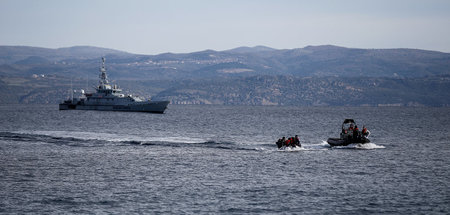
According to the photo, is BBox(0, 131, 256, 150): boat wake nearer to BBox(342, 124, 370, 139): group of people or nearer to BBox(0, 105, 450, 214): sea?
BBox(0, 105, 450, 214): sea

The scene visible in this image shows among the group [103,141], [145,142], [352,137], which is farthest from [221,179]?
[103,141]

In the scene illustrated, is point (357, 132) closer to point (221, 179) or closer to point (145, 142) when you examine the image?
point (145, 142)

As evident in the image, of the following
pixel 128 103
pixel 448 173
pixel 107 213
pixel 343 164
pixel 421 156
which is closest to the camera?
pixel 107 213

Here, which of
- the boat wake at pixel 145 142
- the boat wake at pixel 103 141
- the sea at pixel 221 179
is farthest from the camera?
the boat wake at pixel 103 141

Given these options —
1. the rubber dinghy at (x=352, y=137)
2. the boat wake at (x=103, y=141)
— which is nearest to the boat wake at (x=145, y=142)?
the boat wake at (x=103, y=141)

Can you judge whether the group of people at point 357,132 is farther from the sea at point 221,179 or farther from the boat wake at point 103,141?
the boat wake at point 103,141

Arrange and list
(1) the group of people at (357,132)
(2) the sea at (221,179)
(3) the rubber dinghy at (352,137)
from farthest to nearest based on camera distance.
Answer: (3) the rubber dinghy at (352,137) → (1) the group of people at (357,132) → (2) the sea at (221,179)

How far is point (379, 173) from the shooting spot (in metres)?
53.4

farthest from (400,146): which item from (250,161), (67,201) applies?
(67,201)

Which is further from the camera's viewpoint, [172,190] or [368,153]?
[368,153]

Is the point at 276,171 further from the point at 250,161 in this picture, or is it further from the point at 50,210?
the point at 50,210

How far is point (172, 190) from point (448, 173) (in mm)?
27349

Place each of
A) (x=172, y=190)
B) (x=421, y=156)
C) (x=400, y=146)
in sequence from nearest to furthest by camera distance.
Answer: (x=172, y=190)
(x=421, y=156)
(x=400, y=146)

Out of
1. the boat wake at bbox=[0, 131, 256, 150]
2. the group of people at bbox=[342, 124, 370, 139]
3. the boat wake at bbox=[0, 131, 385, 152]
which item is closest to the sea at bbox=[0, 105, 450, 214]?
the boat wake at bbox=[0, 131, 385, 152]
